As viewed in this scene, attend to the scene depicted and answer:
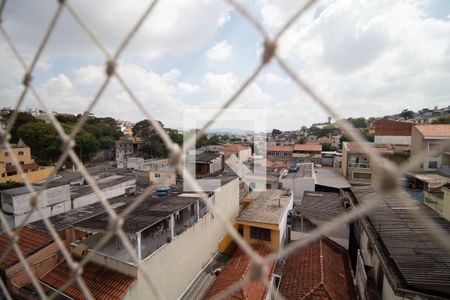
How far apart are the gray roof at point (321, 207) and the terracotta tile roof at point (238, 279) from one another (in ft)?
5.61

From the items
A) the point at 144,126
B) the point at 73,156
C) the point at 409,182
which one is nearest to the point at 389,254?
the point at 73,156

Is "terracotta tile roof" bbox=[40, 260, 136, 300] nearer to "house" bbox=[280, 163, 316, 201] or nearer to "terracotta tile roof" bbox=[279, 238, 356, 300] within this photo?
"terracotta tile roof" bbox=[279, 238, 356, 300]

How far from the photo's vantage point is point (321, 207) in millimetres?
7879

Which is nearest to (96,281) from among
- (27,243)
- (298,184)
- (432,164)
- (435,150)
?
(27,243)

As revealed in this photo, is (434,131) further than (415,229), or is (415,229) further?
(434,131)

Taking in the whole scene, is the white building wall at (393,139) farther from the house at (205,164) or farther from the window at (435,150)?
the window at (435,150)

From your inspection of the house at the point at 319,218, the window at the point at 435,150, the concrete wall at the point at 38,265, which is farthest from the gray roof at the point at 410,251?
the concrete wall at the point at 38,265

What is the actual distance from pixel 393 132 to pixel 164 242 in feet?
60.8

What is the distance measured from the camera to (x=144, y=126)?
Result: 2908 centimetres

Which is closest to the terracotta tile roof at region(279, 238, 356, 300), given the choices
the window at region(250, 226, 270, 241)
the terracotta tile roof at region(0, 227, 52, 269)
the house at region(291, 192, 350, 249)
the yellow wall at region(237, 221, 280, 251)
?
the house at region(291, 192, 350, 249)

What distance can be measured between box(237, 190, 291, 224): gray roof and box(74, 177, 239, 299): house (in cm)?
104

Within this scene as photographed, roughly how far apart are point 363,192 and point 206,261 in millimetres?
6144

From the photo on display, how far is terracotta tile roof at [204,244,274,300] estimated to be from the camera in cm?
466

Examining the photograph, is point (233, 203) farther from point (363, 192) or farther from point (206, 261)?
point (363, 192)
